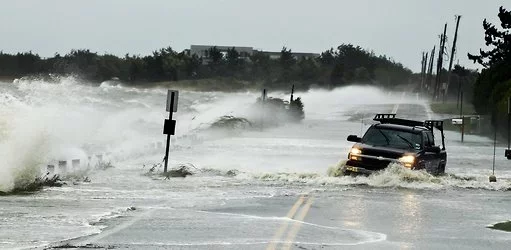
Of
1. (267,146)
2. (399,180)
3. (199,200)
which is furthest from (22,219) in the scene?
(267,146)

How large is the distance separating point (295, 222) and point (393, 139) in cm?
1011

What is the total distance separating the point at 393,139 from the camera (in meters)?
24.8

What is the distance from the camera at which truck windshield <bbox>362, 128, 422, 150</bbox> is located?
80.3 ft

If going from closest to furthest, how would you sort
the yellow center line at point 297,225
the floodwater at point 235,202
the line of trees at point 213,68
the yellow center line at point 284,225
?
the yellow center line at point 284,225 < the yellow center line at point 297,225 < the floodwater at point 235,202 < the line of trees at point 213,68

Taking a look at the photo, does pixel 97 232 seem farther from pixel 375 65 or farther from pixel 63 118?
pixel 375 65

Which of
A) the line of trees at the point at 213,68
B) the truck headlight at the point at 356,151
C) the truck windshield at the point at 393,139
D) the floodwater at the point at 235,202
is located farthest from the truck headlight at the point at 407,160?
the line of trees at the point at 213,68

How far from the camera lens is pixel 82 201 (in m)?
18.2

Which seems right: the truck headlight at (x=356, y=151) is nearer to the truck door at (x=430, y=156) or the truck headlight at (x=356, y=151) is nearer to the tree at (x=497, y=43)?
the truck door at (x=430, y=156)

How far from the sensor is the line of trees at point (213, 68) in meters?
96.3

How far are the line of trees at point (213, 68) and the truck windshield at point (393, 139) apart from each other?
66847mm

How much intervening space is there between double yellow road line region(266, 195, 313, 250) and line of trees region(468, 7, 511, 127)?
3456 cm

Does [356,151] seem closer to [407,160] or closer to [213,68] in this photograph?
[407,160]

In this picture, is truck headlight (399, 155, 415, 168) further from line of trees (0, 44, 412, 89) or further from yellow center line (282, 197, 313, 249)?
line of trees (0, 44, 412, 89)

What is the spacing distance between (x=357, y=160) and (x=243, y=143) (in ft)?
81.1
